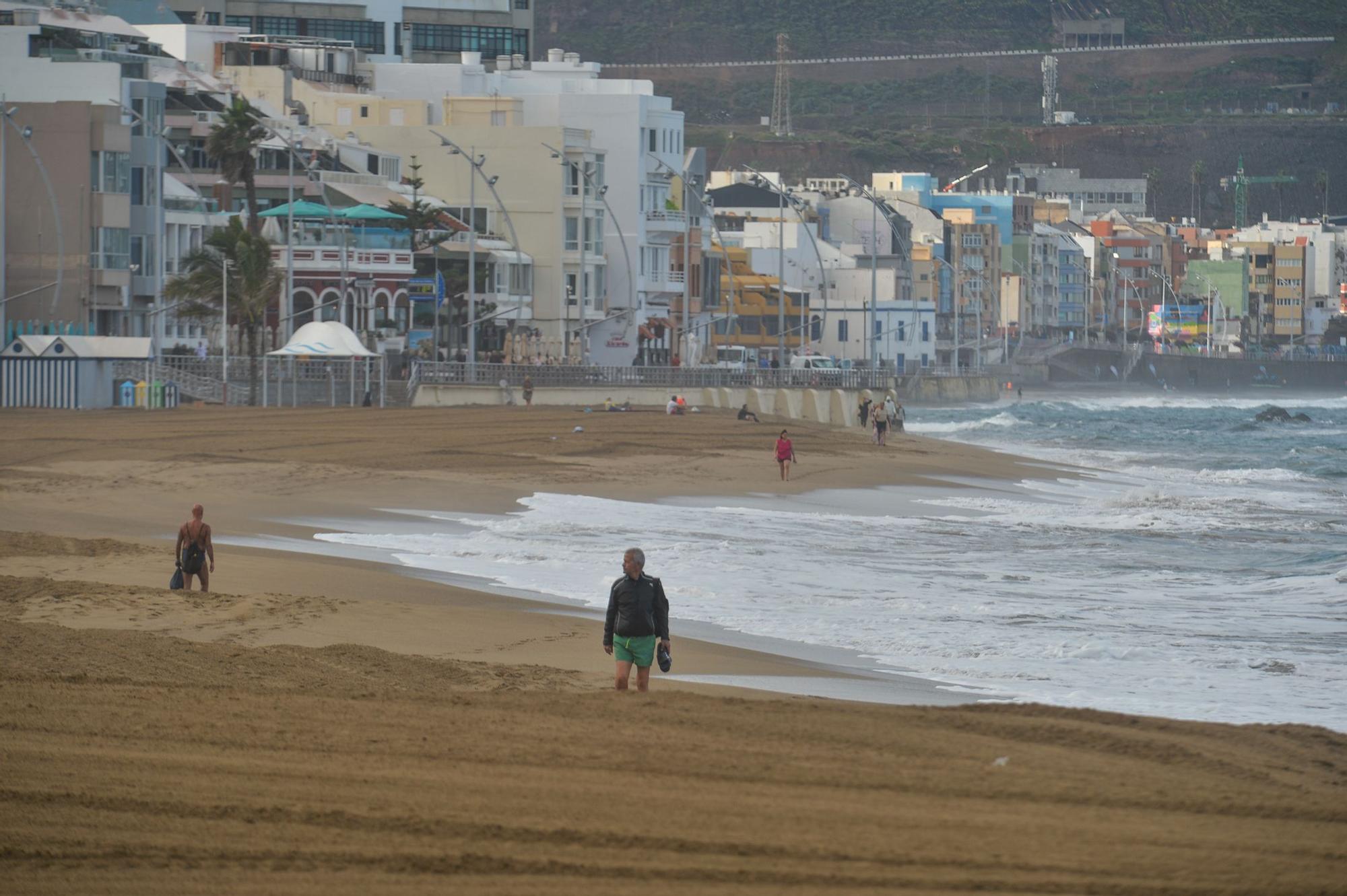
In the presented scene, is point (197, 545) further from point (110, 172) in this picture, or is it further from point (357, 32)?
point (357, 32)

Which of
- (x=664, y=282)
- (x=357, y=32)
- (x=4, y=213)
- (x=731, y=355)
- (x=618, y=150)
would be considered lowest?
(x=731, y=355)

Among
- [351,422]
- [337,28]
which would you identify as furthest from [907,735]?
[337,28]

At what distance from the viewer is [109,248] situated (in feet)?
210

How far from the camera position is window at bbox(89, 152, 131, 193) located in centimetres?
6397

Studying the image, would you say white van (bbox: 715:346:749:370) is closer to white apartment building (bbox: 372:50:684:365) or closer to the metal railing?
white apartment building (bbox: 372:50:684:365)

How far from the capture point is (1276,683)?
63.0ft

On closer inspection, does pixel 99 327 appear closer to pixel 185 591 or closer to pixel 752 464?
pixel 752 464

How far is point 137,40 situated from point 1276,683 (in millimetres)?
74332

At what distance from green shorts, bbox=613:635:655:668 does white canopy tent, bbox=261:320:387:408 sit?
43.6 metres

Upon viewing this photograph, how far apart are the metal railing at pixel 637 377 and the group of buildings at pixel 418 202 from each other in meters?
2.80

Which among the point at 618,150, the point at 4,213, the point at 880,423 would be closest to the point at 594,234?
the point at 618,150

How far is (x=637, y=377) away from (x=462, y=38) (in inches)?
2447

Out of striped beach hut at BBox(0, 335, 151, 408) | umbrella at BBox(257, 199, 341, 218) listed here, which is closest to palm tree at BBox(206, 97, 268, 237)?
umbrella at BBox(257, 199, 341, 218)

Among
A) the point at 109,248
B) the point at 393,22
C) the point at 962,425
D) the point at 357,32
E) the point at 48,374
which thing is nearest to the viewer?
the point at 48,374
